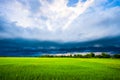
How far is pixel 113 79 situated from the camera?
8.75 metres

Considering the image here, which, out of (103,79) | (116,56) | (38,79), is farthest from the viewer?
(116,56)

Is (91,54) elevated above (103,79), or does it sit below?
above

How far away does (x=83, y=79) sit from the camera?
323 inches

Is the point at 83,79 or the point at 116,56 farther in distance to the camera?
the point at 116,56

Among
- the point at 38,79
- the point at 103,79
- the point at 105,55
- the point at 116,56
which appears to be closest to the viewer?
the point at 38,79

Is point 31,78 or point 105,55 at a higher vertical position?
point 105,55

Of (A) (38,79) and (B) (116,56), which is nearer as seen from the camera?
(A) (38,79)

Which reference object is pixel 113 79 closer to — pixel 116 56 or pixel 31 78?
pixel 31 78

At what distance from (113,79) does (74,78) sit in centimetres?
194

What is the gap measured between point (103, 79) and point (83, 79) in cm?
109

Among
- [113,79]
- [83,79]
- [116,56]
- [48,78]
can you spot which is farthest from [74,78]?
[116,56]

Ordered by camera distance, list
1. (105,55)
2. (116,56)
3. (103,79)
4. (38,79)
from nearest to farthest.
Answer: (38,79) → (103,79) → (116,56) → (105,55)

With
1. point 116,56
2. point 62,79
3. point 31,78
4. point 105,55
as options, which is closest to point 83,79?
point 62,79

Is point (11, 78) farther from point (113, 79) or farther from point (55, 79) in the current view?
point (113, 79)
